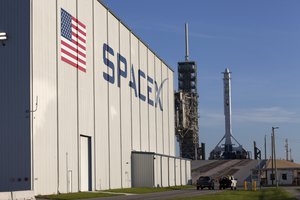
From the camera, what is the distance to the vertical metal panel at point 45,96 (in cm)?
4447

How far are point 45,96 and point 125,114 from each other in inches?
930

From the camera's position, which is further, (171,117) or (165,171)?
(171,117)

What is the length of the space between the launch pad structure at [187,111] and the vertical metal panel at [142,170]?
148 feet

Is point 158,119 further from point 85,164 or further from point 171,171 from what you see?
point 85,164

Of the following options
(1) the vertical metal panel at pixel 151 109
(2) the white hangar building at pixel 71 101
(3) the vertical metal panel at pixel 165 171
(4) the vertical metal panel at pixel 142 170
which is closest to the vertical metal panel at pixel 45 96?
(2) the white hangar building at pixel 71 101

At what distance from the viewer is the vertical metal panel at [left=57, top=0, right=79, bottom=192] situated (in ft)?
160

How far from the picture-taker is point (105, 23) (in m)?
63.2

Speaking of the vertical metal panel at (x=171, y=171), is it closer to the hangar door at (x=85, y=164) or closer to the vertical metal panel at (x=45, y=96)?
the hangar door at (x=85, y=164)

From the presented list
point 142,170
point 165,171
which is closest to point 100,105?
point 142,170

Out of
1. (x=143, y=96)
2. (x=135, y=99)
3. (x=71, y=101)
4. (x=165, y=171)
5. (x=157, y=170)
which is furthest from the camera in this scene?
(x=165, y=171)

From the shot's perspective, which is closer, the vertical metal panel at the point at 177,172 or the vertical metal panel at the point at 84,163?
the vertical metal panel at the point at 84,163

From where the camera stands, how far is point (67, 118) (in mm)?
50281

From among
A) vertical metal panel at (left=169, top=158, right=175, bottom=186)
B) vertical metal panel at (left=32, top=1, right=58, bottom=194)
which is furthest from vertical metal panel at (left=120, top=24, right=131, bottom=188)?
vertical metal panel at (left=32, top=1, right=58, bottom=194)
